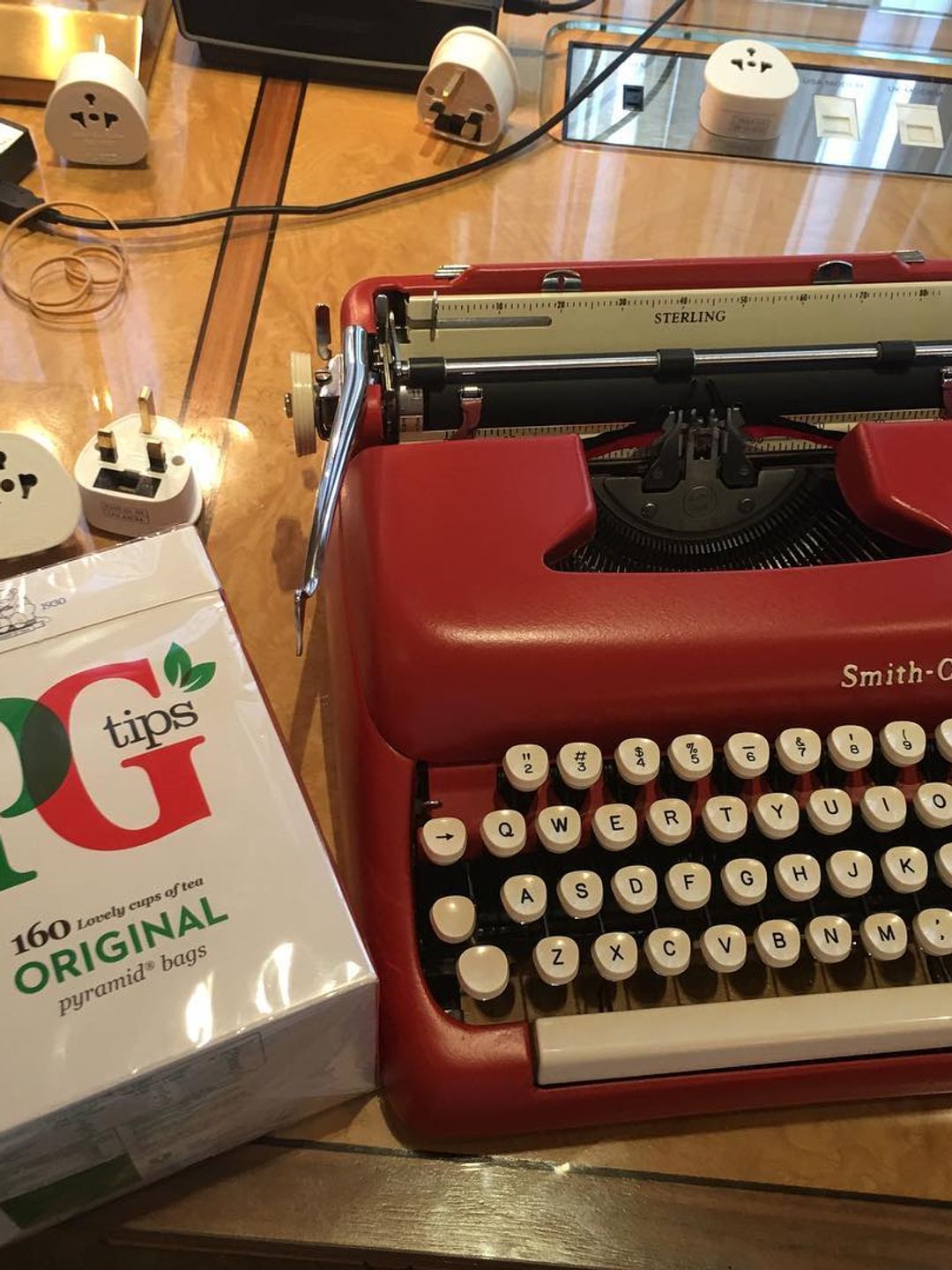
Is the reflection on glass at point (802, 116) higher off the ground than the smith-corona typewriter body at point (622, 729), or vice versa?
the reflection on glass at point (802, 116)

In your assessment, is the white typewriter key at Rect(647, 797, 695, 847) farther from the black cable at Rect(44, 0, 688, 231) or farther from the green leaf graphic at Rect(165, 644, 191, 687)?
the black cable at Rect(44, 0, 688, 231)

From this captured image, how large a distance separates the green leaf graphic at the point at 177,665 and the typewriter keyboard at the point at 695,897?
16 centimetres

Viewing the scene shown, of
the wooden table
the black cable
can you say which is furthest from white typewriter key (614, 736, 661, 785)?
the black cable

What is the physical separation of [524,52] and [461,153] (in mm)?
178

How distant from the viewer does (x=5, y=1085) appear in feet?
1.64

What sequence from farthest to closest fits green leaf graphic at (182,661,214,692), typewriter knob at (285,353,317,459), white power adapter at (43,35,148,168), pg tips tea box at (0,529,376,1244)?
white power adapter at (43,35,148,168) → typewriter knob at (285,353,317,459) → green leaf graphic at (182,661,214,692) → pg tips tea box at (0,529,376,1244)

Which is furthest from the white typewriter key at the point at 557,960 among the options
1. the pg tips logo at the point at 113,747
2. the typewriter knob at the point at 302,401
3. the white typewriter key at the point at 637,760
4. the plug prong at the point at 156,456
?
the plug prong at the point at 156,456

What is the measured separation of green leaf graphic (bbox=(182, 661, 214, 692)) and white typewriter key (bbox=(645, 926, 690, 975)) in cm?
30

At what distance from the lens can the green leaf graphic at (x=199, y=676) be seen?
62 cm

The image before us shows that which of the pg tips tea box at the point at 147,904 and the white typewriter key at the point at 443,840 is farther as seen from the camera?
the white typewriter key at the point at 443,840

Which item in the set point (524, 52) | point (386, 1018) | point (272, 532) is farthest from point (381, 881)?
point (524, 52)

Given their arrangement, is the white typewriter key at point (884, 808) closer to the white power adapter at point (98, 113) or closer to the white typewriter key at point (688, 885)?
the white typewriter key at point (688, 885)

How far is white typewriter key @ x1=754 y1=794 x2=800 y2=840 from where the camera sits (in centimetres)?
66

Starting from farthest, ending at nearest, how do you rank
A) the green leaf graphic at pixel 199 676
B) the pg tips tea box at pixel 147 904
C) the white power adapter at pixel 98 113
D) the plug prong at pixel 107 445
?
the white power adapter at pixel 98 113 < the plug prong at pixel 107 445 < the green leaf graphic at pixel 199 676 < the pg tips tea box at pixel 147 904
